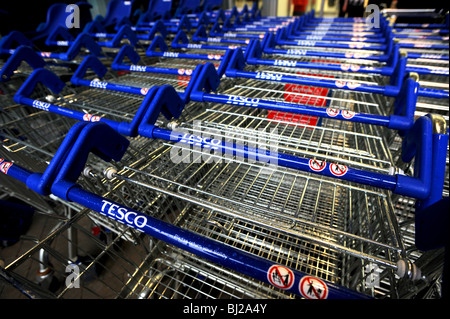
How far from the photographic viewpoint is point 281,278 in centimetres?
61

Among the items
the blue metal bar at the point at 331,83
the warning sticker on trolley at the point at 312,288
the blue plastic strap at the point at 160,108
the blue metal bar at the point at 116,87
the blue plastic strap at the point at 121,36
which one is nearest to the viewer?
the warning sticker on trolley at the point at 312,288

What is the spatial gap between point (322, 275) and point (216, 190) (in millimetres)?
707

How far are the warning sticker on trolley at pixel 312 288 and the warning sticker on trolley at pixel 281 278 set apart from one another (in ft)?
0.09

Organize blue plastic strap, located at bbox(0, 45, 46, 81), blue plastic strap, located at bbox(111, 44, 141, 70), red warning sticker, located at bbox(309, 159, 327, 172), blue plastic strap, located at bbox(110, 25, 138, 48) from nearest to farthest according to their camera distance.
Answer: red warning sticker, located at bbox(309, 159, 327, 172) → blue plastic strap, located at bbox(0, 45, 46, 81) → blue plastic strap, located at bbox(111, 44, 141, 70) → blue plastic strap, located at bbox(110, 25, 138, 48)

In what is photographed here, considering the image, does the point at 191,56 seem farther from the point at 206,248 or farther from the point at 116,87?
the point at 206,248

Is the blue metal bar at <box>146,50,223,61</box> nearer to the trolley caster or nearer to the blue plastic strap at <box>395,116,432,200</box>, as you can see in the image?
the blue plastic strap at <box>395,116,432,200</box>

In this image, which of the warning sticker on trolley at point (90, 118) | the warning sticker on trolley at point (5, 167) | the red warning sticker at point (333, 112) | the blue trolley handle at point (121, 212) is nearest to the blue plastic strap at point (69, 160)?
the blue trolley handle at point (121, 212)

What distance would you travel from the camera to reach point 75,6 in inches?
Answer: 158

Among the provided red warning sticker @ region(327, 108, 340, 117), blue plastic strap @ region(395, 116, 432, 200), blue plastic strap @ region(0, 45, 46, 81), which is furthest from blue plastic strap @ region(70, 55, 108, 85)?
blue plastic strap @ region(395, 116, 432, 200)

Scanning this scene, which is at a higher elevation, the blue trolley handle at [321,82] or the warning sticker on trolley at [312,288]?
the blue trolley handle at [321,82]

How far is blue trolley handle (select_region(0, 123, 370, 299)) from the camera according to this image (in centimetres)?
61

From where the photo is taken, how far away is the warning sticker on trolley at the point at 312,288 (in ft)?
1.91

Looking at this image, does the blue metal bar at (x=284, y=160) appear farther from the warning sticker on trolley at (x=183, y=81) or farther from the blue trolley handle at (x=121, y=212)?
the warning sticker on trolley at (x=183, y=81)

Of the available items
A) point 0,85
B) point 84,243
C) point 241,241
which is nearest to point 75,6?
point 0,85
